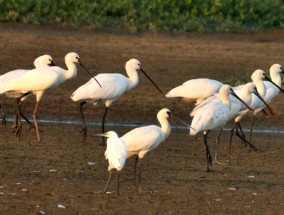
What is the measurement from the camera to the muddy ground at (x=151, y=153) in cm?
1054

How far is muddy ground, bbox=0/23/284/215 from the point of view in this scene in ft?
34.6

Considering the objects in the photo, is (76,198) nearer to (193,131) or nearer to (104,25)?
(193,131)

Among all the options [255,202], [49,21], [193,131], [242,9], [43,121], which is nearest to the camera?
[255,202]

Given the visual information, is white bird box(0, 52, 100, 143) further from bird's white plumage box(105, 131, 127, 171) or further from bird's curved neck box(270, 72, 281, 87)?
bird's white plumage box(105, 131, 127, 171)

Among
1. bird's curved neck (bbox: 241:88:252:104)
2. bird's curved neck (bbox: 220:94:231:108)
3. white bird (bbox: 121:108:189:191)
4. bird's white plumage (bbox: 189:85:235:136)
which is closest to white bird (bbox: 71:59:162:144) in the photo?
bird's curved neck (bbox: 241:88:252:104)

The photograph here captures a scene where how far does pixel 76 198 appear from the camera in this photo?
411 inches

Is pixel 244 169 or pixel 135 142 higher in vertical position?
pixel 135 142

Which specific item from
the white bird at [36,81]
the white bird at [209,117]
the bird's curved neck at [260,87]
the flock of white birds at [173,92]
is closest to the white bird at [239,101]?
the flock of white birds at [173,92]

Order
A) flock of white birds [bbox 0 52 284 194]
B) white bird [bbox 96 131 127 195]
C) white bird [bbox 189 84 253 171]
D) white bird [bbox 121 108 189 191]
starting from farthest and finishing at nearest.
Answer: flock of white birds [bbox 0 52 284 194], white bird [bbox 189 84 253 171], white bird [bbox 121 108 189 191], white bird [bbox 96 131 127 195]

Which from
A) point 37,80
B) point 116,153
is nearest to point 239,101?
point 37,80

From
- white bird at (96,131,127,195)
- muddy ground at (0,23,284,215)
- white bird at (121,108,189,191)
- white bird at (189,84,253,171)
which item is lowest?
muddy ground at (0,23,284,215)

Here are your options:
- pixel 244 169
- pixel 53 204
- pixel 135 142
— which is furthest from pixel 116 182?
pixel 244 169

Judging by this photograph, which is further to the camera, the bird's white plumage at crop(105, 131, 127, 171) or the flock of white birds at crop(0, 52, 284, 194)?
the flock of white birds at crop(0, 52, 284, 194)

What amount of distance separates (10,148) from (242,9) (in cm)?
1285
